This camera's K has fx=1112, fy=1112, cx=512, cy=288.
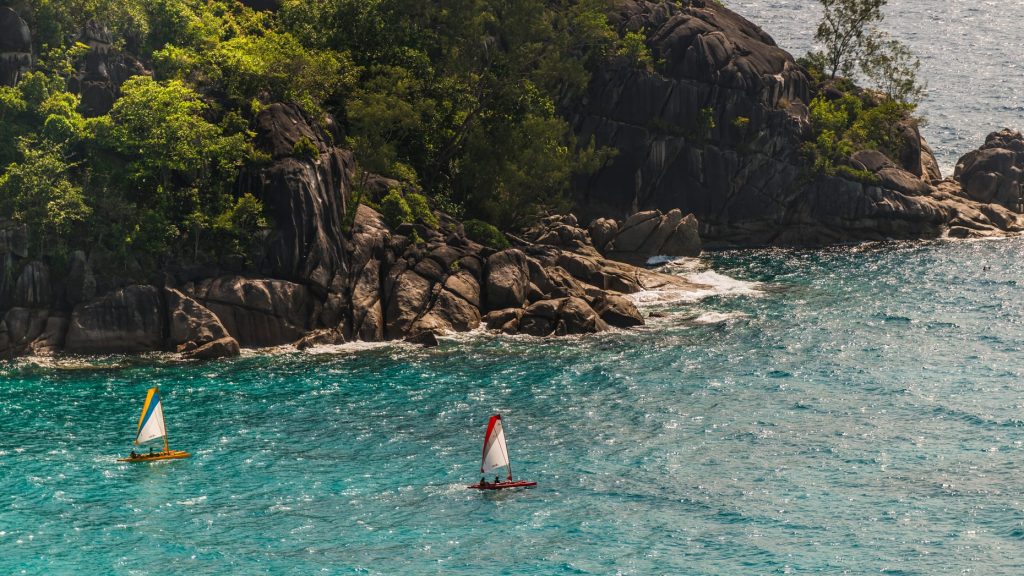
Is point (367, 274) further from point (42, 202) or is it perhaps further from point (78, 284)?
point (42, 202)

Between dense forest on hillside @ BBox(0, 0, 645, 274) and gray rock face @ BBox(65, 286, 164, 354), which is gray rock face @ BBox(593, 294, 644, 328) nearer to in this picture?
dense forest on hillside @ BBox(0, 0, 645, 274)

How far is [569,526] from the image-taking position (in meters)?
48.7

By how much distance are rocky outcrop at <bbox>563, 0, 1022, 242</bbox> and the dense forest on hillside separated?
3.61 metres

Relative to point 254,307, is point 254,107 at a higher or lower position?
higher

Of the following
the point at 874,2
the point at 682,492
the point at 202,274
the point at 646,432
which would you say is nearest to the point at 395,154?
the point at 202,274

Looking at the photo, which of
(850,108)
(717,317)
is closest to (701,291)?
(717,317)

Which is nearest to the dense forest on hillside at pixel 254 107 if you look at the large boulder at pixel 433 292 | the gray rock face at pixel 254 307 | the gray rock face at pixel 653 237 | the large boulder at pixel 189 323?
the gray rock face at pixel 254 307

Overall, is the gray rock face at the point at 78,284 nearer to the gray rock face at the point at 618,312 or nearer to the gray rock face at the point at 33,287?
the gray rock face at the point at 33,287

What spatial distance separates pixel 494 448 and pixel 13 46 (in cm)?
5804

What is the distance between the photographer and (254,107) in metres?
84.2

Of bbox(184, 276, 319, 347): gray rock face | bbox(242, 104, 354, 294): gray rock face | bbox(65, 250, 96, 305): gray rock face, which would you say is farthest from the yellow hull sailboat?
bbox(242, 104, 354, 294): gray rock face

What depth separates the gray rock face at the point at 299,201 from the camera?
78.2m

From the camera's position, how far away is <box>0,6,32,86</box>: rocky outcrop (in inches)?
3371

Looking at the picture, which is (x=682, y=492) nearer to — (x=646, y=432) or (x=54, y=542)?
(x=646, y=432)
